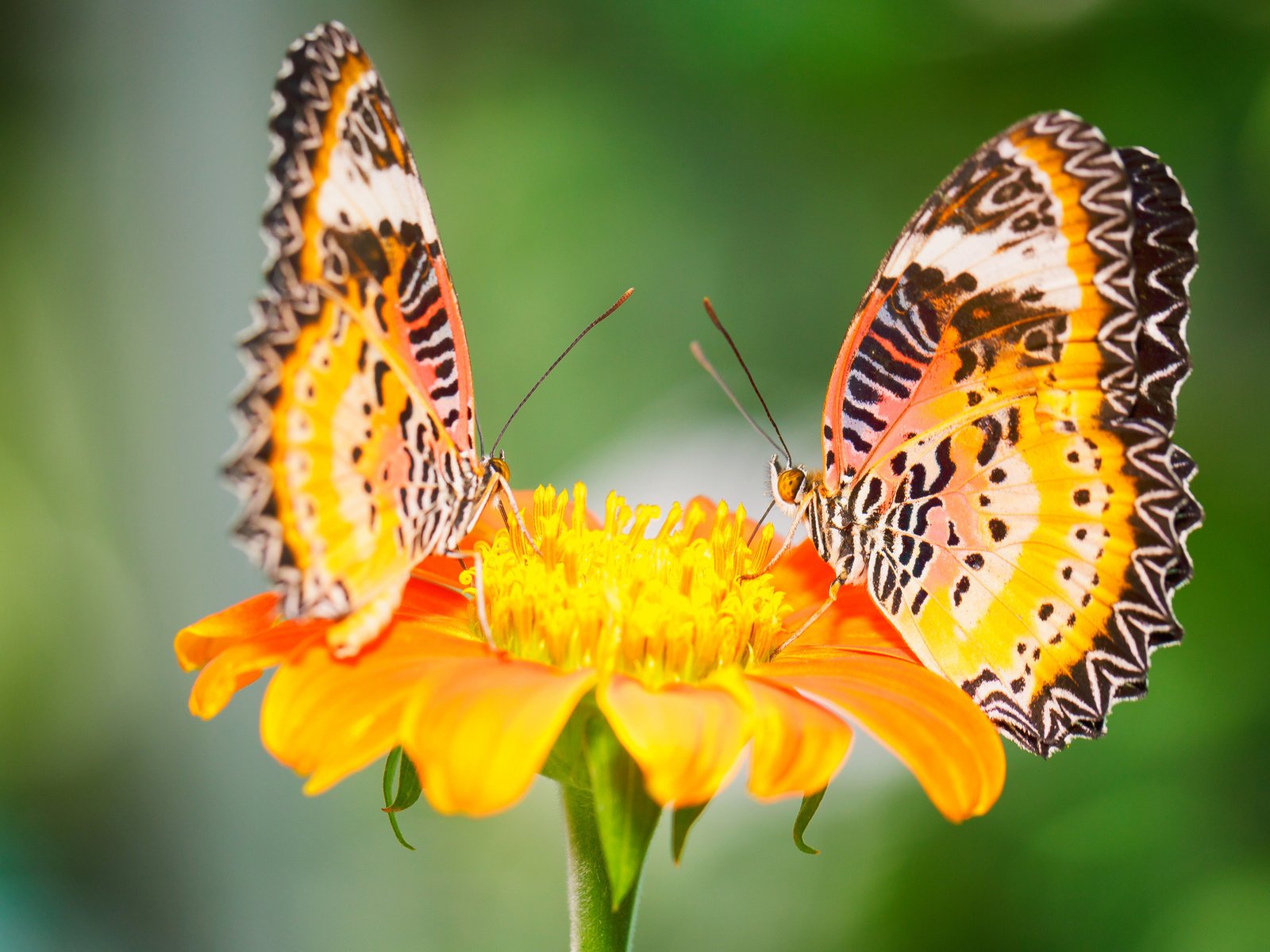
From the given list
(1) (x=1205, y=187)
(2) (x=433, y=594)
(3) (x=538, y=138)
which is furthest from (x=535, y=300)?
(2) (x=433, y=594)

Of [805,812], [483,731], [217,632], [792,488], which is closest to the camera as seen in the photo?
[483,731]

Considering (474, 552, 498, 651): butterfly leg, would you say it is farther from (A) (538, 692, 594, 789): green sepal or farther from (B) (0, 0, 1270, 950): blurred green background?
(B) (0, 0, 1270, 950): blurred green background

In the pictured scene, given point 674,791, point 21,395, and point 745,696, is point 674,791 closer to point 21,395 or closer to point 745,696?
point 745,696

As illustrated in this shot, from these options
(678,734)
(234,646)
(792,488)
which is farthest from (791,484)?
(234,646)

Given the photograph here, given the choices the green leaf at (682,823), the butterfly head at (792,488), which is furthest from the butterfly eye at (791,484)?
the green leaf at (682,823)

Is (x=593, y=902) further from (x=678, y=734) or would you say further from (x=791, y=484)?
(x=791, y=484)

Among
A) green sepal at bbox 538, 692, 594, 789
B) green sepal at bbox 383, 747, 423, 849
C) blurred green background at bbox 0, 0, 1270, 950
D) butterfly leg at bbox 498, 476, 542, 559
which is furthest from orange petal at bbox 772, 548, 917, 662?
blurred green background at bbox 0, 0, 1270, 950
